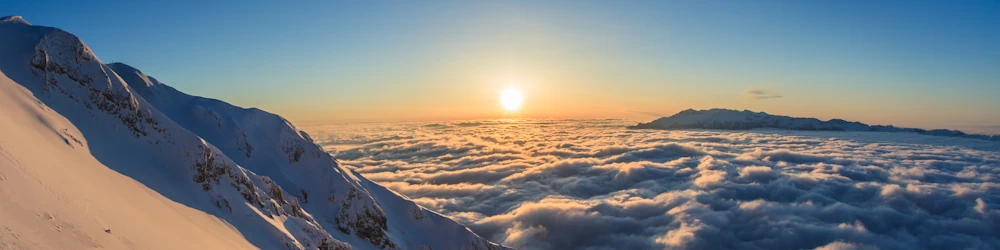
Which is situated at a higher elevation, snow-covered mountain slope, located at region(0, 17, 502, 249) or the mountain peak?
the mountain peak

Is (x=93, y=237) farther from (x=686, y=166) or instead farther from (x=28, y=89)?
(x=686, y=166)

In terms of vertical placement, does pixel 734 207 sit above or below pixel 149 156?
below

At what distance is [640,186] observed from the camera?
229 feet

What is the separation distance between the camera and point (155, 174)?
1007 cm

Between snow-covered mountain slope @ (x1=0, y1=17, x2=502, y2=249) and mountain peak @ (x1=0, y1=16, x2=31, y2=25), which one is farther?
Answer: mountain peak @ (x1=0, y1=16, x2=31, y2=25)

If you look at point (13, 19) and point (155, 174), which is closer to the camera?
point (155, 174)

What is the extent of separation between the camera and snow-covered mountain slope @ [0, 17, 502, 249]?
605 cm

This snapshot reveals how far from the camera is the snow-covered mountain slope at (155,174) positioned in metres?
6.05

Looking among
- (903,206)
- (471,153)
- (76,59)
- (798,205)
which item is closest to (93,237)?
(76,59)

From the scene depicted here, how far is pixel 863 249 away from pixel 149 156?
57327mm

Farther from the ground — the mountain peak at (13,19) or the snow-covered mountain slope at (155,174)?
the mountain peak at (13,19)

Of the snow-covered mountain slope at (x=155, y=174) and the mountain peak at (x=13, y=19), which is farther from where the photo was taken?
the mountain peak at (x=13, y=19)

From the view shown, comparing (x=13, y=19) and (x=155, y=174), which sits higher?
(x=13, y=19)

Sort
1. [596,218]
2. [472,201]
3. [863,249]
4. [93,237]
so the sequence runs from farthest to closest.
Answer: [472,201] → [596,218] → [863,249] → [93,237]
